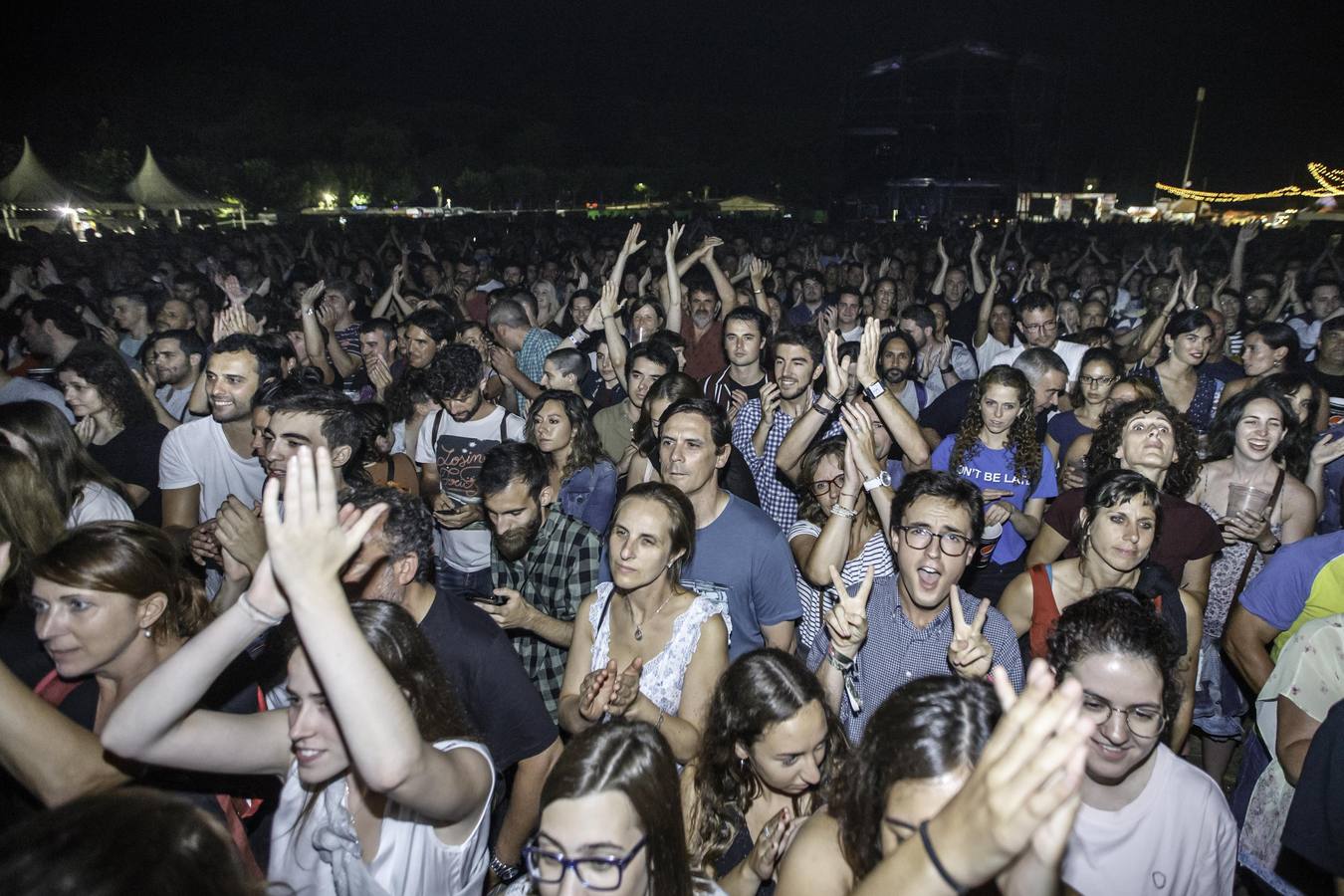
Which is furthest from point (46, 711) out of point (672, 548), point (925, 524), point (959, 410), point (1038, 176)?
point (1038, 176)

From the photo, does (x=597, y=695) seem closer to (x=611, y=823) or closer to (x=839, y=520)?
(x=611, y=823)

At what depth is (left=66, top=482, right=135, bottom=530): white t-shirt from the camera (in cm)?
311

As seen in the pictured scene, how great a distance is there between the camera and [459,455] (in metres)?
4.37

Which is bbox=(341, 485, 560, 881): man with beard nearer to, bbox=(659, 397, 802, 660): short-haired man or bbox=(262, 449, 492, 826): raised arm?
bbox=(262, 449, 492, 826): raised arm

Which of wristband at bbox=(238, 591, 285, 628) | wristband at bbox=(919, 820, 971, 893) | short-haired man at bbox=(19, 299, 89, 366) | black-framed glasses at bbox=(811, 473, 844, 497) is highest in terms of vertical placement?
short-haired man at bbox=(19, 299, 89, 366)

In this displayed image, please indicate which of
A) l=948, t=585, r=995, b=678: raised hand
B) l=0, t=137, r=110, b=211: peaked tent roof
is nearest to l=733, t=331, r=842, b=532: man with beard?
l=948, t=585, r=995, b=678: raised hand

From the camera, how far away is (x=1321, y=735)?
75.0 inches

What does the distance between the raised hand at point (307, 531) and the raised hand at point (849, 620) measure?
58.4 inches

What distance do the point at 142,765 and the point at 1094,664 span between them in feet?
8.16

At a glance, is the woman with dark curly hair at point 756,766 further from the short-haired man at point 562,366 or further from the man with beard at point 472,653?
the short-haired man at point 562,366

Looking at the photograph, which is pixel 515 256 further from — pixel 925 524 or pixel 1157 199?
pixel 1157 199

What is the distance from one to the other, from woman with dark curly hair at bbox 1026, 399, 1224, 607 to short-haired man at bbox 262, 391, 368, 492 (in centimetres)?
296

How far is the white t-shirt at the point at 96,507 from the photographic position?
3.11m

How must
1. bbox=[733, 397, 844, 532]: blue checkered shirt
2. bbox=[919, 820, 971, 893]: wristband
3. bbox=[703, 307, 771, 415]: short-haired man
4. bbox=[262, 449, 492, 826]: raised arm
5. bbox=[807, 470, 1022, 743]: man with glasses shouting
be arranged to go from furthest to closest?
bbox=[703, 307, 771, 415]: short-haired man < bbox=[733, 397, 844, 532]: blue checkered shirt < bbox=[807, 470, 1022, 743]: man with glasses shouting < bbox=[262, 449, 492, 826]: raised arm < bbox=[919, 820, 971, 893]: wristband
